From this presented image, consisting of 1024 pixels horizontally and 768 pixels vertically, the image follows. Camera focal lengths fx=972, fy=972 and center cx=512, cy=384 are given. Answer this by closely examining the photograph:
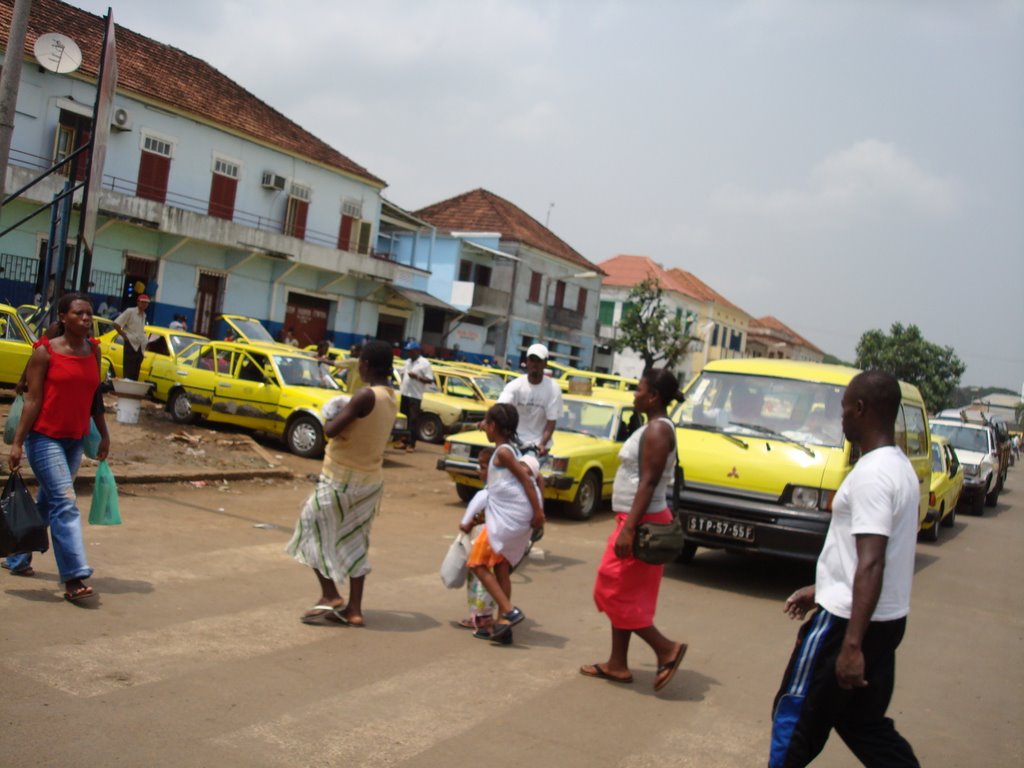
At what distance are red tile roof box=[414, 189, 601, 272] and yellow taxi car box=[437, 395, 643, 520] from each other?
33.4 m

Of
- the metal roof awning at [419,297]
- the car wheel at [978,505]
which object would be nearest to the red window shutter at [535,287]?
the metal roof awning at [419,297]

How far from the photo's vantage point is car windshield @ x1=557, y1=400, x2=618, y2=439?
13016 mm

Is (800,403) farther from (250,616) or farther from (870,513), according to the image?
(870,513)

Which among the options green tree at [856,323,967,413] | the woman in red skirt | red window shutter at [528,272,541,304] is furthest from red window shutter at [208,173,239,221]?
green tree at [856,323,967,413]

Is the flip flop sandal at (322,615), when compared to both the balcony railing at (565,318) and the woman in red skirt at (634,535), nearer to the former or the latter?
the woman in red skirt at (634,535)

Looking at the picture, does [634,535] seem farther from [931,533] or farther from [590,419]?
[931,533]

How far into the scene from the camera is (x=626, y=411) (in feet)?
43.9

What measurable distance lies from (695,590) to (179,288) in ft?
76.7

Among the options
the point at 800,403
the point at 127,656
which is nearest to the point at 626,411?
the point at 800,403

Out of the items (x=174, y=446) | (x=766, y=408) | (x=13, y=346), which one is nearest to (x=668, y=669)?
(x=766, y=408)

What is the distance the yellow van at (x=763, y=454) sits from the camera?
8188 millimetres

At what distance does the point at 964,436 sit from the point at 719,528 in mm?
15647

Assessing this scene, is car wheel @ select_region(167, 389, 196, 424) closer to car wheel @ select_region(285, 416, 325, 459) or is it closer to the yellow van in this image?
car wheel @ select_region(285, 416, 325, 459)

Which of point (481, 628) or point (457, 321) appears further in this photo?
point (457, 321)
